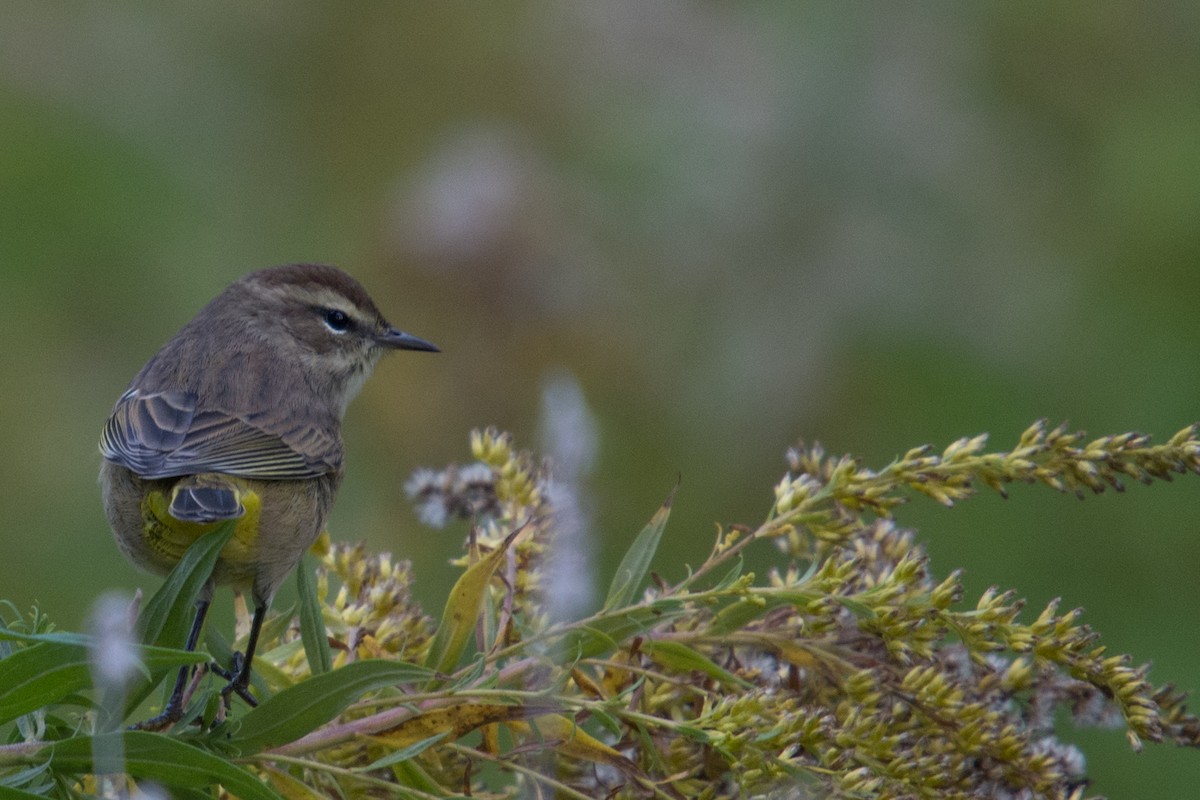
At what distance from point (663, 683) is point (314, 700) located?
18.8 inches

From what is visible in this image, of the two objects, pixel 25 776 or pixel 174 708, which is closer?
pixel 25 776

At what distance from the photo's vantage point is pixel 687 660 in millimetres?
1984

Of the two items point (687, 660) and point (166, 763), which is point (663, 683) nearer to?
point (687, 660)

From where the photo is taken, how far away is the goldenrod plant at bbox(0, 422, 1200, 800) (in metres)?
1.75

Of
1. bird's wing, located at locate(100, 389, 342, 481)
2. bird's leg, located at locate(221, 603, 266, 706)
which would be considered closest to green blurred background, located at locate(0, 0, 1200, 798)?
bird's wing, located at locate(100, 389, 342, 481)

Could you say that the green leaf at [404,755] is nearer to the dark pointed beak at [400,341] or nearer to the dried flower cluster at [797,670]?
the dried flower cluster at [797,670]

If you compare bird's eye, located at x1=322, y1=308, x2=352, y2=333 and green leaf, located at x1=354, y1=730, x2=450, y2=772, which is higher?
bird's eye, located at x1=322, y1=308, x2=352, y2=333

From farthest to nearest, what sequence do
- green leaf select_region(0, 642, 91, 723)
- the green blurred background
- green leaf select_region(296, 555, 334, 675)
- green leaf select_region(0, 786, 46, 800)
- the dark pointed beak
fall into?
the green blurred background
the dark pointed beak
green leaf select_region(296, 555, 334, 675)
green leaf select_region(0, 642, 91, 723)
green leaf select_region(0, 786, 46, 800)

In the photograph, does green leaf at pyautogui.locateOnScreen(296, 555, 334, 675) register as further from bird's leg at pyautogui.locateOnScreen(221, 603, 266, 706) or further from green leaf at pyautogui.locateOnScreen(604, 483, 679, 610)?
green leaf at pyautogui.locateOnScreen(604, 483, 679, 610)

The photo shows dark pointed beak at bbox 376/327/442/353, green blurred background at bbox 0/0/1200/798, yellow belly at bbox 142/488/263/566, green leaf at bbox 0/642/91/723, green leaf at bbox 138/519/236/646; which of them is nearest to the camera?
green leaf at bbox 0/642/91/723

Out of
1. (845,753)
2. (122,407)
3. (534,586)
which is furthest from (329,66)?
(845,753)

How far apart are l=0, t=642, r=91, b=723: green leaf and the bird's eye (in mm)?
2162

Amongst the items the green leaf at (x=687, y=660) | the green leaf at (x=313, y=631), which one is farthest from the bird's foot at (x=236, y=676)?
the green leaf at (x=687, y=660)

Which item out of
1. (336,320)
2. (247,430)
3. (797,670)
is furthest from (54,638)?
(336,320)
